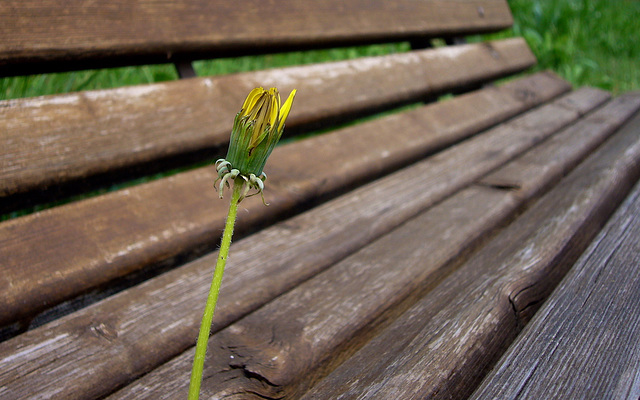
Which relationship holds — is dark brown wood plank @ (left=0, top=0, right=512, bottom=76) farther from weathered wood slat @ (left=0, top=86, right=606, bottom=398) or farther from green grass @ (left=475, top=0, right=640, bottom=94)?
green grass @ (left=475, top=0, right=640, bottom=94)

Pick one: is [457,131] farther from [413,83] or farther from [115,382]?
[115,382]

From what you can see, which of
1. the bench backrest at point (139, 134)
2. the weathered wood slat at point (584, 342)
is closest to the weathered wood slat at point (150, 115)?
the bench backrest at point (139, 134)

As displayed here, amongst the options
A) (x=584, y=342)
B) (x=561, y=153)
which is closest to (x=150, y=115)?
(x=584, y=342)

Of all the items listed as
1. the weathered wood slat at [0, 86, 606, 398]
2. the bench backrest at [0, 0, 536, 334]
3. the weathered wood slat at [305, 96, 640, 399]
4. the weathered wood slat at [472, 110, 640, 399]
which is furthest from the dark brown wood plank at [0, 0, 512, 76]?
the weathered wood slat at [472, 110, 640, 399]

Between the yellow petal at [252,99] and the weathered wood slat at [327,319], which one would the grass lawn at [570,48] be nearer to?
the weathered wood slat at [327,319]

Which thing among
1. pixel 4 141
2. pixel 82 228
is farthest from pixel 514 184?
pixel 4 141

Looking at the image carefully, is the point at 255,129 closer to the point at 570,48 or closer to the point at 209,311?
the point at 209,311
